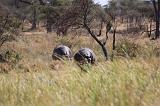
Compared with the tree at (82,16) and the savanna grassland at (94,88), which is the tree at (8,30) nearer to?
the tree at (82,16)

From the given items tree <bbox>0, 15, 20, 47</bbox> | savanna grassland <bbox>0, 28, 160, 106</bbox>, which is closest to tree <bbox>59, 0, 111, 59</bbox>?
tree <bbox>0, 15, 20, 47</bbox>

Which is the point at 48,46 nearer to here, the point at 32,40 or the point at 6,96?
the point at 32,40

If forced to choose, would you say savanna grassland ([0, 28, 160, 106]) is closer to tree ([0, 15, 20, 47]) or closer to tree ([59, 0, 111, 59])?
tree ([59, 0, 111, 59])

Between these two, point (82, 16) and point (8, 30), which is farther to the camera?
point (8, 30)

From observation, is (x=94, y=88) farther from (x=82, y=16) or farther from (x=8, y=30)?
(x=8, y=30)

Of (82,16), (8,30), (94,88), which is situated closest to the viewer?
(94,88)

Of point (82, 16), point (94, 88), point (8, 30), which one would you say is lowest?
point (8, 30)

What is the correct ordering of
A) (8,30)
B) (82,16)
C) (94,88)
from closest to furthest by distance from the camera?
(94,88) < (82,16) < (8,30)

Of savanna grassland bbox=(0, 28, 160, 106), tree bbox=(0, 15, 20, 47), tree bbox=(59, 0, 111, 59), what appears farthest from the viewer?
tree bbox=(0, 15, 20, 47)

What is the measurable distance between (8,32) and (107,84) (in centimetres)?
2210

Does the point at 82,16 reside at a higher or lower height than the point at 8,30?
higher

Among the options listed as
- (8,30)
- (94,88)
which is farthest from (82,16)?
(94,88)

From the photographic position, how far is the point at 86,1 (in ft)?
76.7

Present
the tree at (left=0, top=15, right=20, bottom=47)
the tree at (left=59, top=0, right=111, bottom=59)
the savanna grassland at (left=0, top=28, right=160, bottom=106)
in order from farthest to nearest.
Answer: the tree at (left=0, top=15, right=20, bottom=47) < the tree at (left=59, top=0, right=111, bottom=59) < the savanna grassland at (left=0, top=28, right=160, bottom=106)
